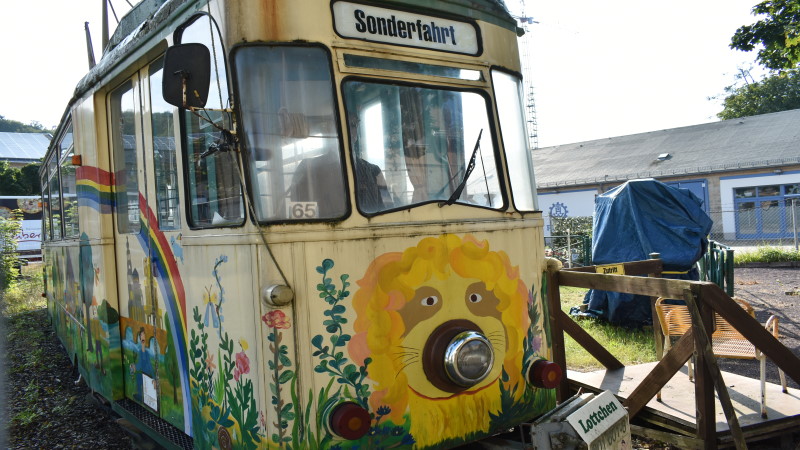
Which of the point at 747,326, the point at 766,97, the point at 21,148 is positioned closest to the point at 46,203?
the point at 747,326

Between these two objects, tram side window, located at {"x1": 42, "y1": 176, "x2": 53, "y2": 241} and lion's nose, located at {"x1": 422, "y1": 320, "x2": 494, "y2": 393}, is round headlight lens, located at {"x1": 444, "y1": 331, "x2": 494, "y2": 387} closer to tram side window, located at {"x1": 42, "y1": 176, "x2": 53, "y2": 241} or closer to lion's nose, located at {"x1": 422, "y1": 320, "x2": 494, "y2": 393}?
lion's nose, located at {"x1": 422, "y1": 320, "x2": 494, "y2": 393}

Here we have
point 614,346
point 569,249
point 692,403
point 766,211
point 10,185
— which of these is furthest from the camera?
point 10,185

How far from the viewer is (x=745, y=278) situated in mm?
14180

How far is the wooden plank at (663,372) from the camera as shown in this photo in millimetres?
3996

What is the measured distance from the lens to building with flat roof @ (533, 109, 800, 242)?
78.5 feet

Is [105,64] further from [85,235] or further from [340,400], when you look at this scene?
[340,400]

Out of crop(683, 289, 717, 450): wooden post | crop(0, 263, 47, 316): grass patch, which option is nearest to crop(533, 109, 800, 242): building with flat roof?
crop(0, 263, 47, 316): grass patch

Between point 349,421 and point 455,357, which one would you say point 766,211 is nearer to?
point 455,357

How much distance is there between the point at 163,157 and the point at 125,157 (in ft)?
2.82

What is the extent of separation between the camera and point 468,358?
3.21 m

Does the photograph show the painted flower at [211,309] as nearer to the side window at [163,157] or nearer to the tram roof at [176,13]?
the side window at [163,157]

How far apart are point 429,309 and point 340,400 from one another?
624mm

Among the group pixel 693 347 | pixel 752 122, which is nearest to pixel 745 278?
pixel 693 347

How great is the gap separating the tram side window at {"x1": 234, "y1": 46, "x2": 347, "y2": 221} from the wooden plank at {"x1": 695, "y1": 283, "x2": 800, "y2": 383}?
2.18m
